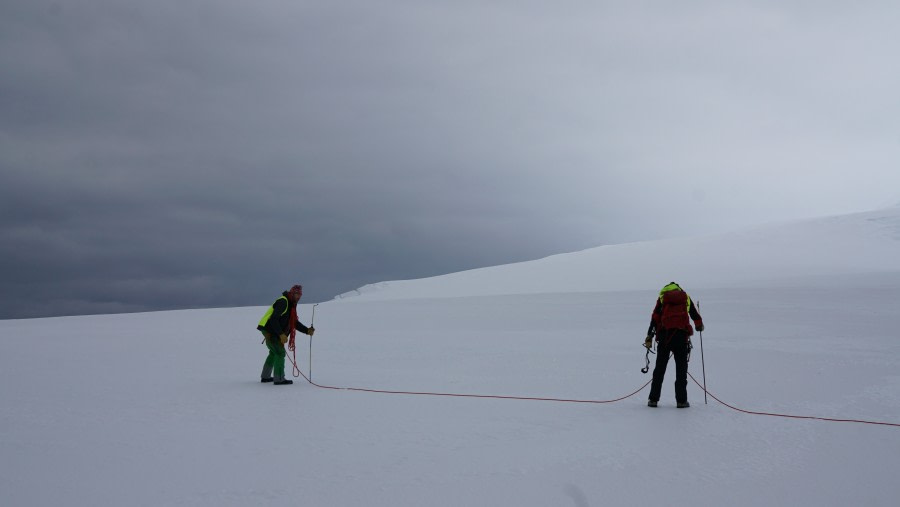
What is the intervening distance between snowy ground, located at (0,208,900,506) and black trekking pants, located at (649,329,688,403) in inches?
10.1

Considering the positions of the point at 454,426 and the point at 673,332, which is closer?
the point at 454,426

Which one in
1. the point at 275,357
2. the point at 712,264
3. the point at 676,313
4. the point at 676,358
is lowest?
the point at 676,358

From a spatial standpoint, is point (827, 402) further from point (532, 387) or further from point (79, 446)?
point (79, 446)

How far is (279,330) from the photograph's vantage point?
10.0 meters

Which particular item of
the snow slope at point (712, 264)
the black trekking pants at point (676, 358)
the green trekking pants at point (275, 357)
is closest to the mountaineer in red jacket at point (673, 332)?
the black trekking pants at point (676, 358)

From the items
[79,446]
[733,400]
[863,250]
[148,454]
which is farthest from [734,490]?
[863,250]

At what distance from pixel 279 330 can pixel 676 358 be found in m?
5.75

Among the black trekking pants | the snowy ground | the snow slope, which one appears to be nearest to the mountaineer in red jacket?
the black trekking pants

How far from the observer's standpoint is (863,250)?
34406mm

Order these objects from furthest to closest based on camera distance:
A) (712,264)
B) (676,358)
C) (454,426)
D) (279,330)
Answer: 1. (712,264)
2. (279,330)
3. (676,358)
4. (454,426)

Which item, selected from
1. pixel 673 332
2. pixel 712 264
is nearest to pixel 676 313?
pixel 673 332

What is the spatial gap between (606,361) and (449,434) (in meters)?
6.26

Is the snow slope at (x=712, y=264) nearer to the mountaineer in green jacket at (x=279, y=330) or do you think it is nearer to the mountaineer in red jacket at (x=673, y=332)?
the mountaineer in red jacket at (x=673, y=332)

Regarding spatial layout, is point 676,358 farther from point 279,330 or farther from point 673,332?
point 279,330
